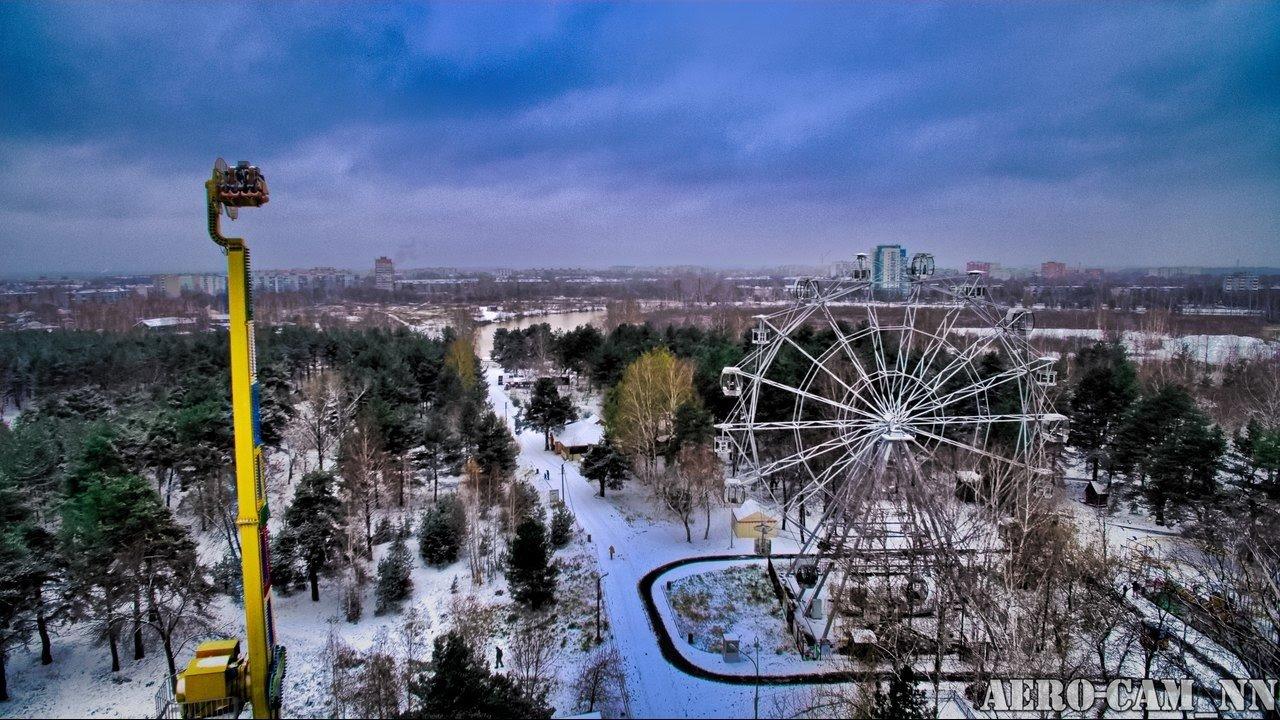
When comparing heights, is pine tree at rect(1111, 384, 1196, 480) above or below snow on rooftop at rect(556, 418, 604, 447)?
above

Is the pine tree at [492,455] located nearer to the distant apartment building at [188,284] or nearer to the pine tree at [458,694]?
the pine tree at [458,694]

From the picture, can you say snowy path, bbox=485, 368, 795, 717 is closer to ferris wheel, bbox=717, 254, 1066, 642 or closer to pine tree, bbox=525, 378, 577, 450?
pine tree, bbox=525, 378, 577, 450

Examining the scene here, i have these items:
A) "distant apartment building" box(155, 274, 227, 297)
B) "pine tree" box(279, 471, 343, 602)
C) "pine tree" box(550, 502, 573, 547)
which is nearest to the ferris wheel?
"pine tree" box(550, 502, 573, 547)

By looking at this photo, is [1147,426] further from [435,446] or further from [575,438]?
[435,446]

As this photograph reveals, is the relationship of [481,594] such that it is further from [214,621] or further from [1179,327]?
[1179,327]

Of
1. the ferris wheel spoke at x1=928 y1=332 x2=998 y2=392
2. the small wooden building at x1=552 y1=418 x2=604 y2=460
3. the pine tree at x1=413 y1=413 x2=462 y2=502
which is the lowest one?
the small wooden building at x1=552 y1=418 x2=604 y2=460

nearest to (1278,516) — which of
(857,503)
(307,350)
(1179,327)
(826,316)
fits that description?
(857,503)
